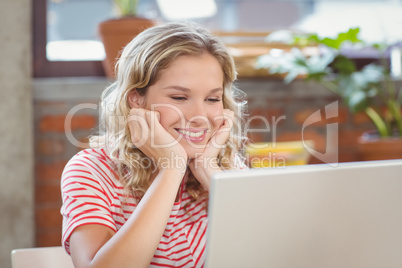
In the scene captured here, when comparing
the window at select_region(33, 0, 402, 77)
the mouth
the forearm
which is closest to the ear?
the mouth

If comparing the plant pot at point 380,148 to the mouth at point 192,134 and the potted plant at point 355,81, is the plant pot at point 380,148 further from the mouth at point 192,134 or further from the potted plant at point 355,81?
the mouth at point 192,134

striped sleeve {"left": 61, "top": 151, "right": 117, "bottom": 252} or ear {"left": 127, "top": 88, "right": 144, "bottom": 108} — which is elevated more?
ear {"left": 127, "top": 88, "right": 144, "bottom": 108}

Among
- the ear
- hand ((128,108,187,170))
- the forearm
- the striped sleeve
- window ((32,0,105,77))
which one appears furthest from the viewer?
window ((32,0,105,77))

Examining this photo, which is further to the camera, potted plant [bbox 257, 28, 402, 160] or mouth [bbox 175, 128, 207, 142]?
potted plant [bbox 257, 28, 402, 160]

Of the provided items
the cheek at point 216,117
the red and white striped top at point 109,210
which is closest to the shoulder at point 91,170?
→ the red and white striped top at point 109,210

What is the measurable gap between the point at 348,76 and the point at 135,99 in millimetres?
1467

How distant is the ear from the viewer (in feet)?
4.76

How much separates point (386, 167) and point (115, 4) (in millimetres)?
2094

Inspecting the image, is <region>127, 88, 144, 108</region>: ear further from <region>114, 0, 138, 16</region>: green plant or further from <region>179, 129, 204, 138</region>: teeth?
<region>114, 0, 138, 16</region>: green plant

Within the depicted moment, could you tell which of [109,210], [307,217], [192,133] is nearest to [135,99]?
[192,133]

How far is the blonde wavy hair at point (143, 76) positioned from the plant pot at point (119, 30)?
3.29 feet

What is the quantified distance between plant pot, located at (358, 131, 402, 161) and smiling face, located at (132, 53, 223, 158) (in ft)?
4.47

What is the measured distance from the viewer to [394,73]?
3.08m

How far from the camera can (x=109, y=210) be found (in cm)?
129
